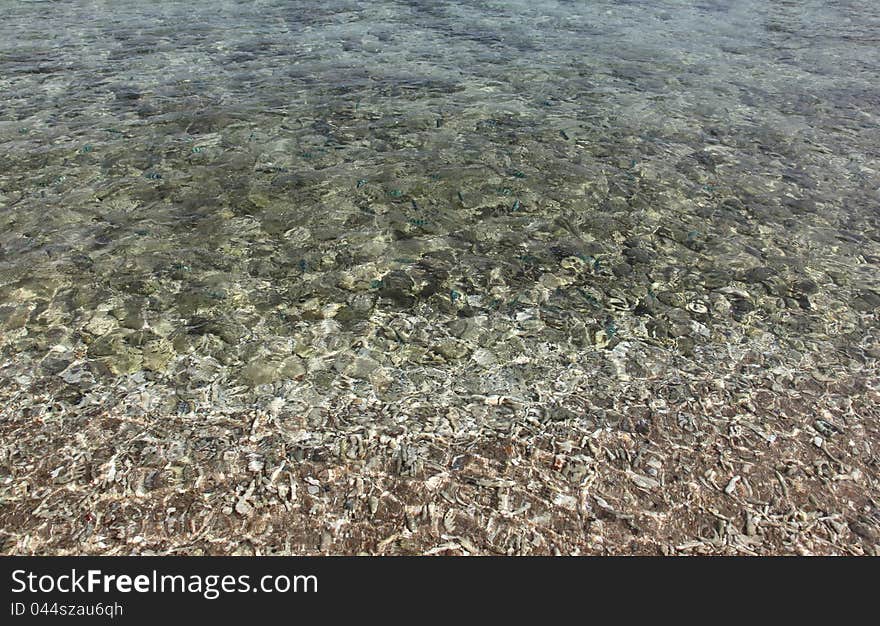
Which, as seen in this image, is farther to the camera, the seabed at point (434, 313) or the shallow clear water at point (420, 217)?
the shallow clear water at point (420, 217)

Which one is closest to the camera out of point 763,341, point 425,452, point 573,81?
point 425,452

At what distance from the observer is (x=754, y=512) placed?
3.80 m

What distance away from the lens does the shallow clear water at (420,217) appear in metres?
4.94

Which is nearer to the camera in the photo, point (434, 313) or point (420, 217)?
point (434, 313)

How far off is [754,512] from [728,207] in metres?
4.47

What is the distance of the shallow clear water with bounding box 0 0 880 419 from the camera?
4941mm

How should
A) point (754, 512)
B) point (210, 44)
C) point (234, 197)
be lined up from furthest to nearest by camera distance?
1. point (210, 44)
2. point (234, 197)
3. point (754, 512)

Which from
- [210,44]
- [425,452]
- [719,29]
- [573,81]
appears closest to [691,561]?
[425,452]

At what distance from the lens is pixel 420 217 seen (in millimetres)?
6895

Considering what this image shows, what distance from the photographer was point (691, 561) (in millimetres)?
3504

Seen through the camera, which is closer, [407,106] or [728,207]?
[728,207]

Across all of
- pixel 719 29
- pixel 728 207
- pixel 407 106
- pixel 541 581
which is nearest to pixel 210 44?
pixel 407 106

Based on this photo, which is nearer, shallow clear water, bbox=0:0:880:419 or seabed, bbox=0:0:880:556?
seabed, bbox=0:0:880:556

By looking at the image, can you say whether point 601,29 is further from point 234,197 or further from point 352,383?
point 352,383
